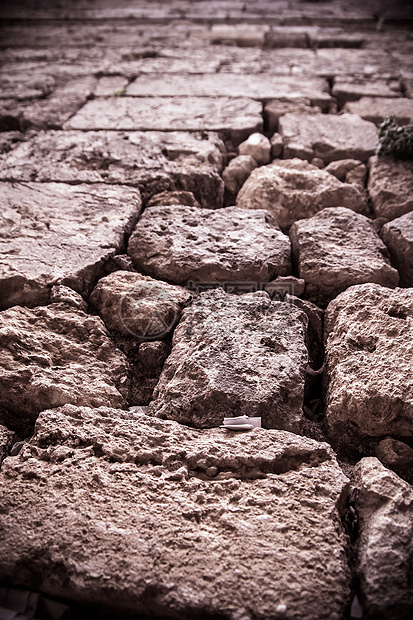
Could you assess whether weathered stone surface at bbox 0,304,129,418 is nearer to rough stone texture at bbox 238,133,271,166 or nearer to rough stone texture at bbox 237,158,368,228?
rough stone texture at bbox 237,158,368,228

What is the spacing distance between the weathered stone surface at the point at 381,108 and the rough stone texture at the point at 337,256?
147cm

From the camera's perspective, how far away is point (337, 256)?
2.08m

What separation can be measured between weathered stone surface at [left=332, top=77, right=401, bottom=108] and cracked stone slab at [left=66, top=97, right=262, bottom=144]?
2.52 ft

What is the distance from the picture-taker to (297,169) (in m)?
2.79

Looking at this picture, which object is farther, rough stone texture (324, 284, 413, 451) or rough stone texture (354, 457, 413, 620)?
rough stone texture (324, 284, 413, 451)

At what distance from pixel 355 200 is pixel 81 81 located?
2909 mm

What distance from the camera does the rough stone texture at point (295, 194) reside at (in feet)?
8.20

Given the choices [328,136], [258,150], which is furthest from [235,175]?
[328,136]

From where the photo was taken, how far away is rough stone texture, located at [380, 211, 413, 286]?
2127 millimetres

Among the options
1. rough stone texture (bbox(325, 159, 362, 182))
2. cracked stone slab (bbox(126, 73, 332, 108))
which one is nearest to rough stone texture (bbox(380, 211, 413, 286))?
rough stone texture (bbox(325, 159, 362, 182))

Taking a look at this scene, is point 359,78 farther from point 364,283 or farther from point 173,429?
point 173,429

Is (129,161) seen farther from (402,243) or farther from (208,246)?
(402,243)

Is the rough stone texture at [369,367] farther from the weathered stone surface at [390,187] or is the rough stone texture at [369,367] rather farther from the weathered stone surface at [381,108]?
the weathered stone surface at [381,108]

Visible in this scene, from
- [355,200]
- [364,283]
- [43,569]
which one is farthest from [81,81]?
[43,569]
